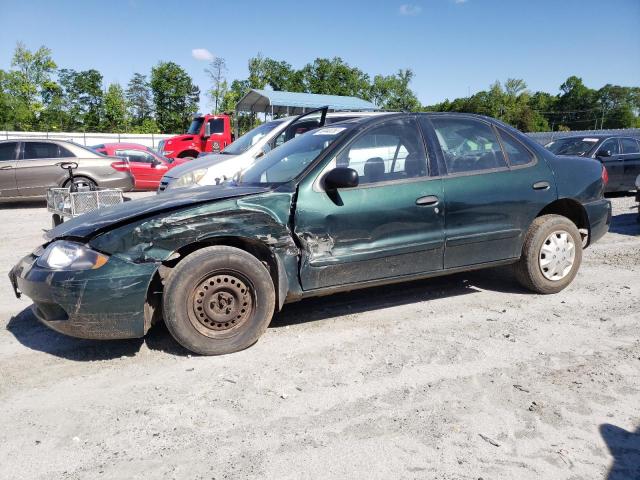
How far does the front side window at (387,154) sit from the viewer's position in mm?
3949

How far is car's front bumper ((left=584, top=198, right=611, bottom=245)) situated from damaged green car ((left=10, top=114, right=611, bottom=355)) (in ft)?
0.08

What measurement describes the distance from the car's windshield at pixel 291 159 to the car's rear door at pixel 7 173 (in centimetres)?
894

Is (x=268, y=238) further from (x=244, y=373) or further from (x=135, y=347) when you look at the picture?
(x=135, y=347)

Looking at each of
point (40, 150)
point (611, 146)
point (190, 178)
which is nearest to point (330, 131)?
point (190, 178)

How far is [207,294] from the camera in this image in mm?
3432

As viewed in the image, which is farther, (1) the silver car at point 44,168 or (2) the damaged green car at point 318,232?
(1) the silver car at point 44,168

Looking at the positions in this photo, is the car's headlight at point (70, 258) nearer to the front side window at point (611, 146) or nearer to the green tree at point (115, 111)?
the front side window at point (611, 146)

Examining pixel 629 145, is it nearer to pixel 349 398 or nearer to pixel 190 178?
pixel 190 178

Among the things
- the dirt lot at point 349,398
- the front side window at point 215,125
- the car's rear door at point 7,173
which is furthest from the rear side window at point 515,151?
the front side window at point 215,125

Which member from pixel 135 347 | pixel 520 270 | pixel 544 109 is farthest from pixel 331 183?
pixel 544 109

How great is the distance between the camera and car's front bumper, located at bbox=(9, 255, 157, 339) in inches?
125

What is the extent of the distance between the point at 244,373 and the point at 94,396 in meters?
0.93

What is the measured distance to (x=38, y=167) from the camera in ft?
36.2

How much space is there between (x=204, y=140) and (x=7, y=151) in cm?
1050
